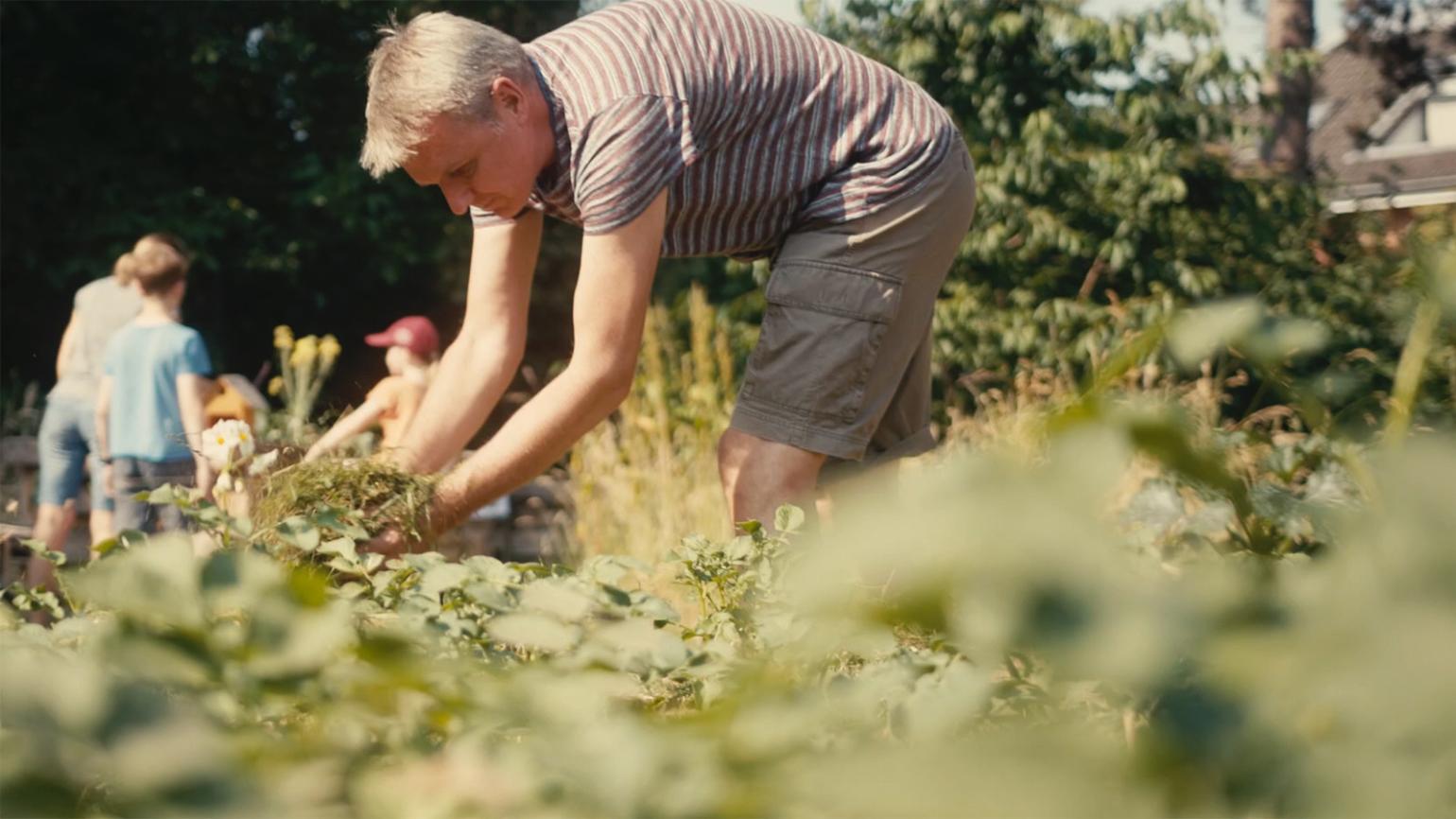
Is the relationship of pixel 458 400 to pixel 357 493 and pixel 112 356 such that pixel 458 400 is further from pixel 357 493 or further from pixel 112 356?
pixel 112 356

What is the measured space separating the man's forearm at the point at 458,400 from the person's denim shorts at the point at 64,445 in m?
3.97

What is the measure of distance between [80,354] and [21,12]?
6.22m

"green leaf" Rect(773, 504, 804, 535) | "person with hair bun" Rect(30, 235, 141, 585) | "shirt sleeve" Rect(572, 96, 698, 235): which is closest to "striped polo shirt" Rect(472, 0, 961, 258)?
"shirt sleeve" Rect(572, 96, 698, 235)

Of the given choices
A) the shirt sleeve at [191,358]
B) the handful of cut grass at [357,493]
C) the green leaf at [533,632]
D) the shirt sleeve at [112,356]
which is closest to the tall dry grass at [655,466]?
the shirt sleeve at [191,358]

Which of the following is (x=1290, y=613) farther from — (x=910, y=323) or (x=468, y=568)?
(x=910, y=323)

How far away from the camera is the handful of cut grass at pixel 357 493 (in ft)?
7.02

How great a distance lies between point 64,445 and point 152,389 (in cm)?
93

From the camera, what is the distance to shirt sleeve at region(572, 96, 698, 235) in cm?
244

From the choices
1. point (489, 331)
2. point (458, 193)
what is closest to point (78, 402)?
point (489, 331)

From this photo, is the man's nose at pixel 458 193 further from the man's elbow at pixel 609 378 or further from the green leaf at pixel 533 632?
the green leaf at pixel 533 632

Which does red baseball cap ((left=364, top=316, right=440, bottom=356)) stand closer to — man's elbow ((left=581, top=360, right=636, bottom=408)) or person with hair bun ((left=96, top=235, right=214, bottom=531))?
person with hair bun ((left=96, top=235, right=214, bottom=531))

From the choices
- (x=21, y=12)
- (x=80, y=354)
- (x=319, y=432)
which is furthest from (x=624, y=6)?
(x=21, y=12)

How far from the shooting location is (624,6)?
2688 millimetres

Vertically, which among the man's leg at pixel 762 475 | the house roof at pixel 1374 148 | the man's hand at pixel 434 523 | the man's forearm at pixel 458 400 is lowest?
the house roof at pixel 1374 148
